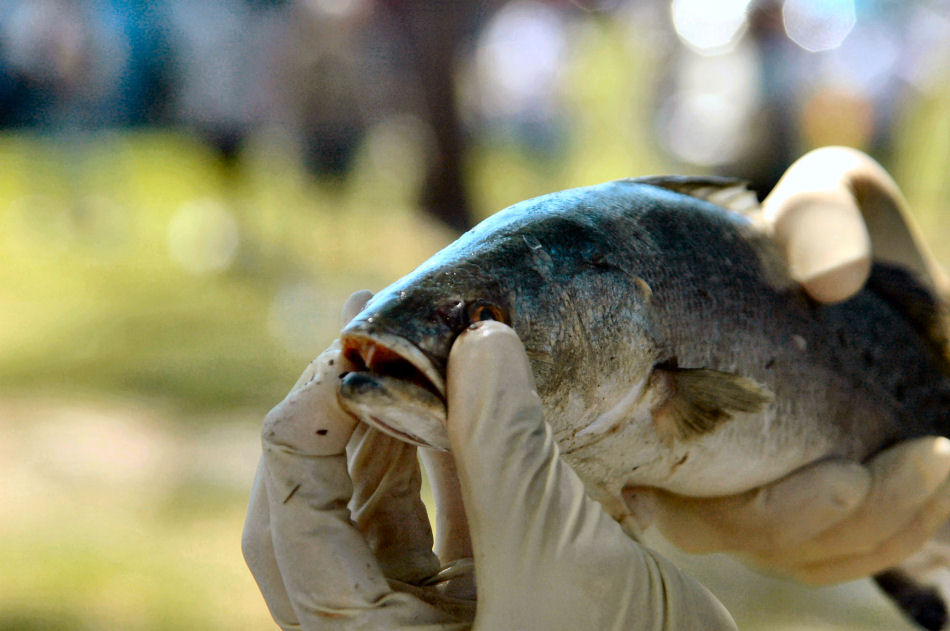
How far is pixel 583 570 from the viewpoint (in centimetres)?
67

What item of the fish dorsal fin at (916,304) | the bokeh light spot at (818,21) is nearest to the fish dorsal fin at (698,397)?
the fish dorsal fin at (916,304)

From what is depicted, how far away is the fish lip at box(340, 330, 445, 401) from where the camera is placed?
62 cm

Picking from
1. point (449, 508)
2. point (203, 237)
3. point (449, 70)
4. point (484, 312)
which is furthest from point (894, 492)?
point (203, 237)

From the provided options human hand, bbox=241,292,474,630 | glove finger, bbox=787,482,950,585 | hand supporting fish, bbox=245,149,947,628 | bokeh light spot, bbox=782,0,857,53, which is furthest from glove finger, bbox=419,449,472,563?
bokeh light spot, bbox=782,0,857,53

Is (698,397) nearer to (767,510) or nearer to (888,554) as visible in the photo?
(767,510)

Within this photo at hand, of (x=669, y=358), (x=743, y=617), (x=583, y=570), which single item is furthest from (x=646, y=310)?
(x=743, y=617)

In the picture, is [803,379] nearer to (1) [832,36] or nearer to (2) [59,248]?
(1) [832,36]

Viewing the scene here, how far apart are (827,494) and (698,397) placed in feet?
1.25

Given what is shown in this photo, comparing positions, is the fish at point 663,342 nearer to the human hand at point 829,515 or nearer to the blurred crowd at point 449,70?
the human hand at point 829,515

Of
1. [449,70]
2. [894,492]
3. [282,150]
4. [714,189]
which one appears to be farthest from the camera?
[282,150]

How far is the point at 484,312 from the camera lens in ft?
2.23

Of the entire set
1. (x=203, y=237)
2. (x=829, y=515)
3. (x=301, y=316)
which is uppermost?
(x=829, y=515)

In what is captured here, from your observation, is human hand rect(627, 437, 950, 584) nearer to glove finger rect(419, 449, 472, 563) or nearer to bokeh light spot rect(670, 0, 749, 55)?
glove finger rect(419, 449, 472, 563)

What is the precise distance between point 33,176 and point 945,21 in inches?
228
